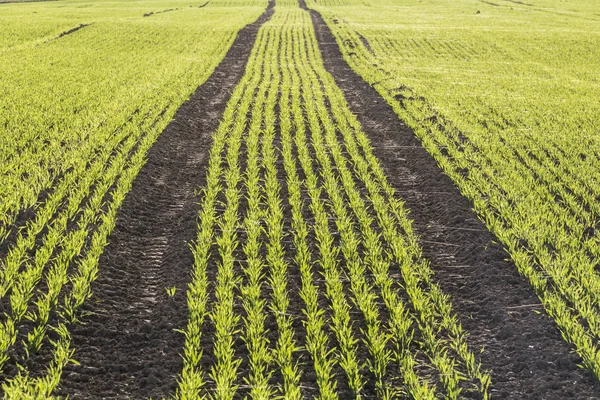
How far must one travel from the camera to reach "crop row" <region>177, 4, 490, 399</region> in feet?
17.9

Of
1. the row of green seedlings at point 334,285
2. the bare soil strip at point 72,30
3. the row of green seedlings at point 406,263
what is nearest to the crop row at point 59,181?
the row of green seedlings at point 334,285

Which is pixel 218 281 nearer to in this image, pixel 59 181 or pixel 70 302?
pixel 70 302

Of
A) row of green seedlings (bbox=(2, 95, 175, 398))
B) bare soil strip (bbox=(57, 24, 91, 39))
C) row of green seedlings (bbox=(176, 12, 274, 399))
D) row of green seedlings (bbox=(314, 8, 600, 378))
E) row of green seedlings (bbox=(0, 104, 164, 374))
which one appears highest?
bare soil strip (bbox=(57, 24, 91, 39))

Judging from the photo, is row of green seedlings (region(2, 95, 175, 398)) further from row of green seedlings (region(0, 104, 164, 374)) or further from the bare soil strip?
the bare soil strip

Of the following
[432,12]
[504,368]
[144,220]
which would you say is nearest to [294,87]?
[144,220]

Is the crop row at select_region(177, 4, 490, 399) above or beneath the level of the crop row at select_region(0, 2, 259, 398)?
beneath

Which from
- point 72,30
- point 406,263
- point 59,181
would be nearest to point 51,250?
point 59,181

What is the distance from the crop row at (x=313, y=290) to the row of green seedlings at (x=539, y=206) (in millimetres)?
1369

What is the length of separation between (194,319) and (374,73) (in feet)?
71.5

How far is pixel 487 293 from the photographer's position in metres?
7.07

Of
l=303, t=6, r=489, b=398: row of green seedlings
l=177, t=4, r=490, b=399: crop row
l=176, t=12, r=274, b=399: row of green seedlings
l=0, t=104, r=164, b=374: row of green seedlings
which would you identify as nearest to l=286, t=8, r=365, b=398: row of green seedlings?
l=177, t=4, r=490, b=399: crop row

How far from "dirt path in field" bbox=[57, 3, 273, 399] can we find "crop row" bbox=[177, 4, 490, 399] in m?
0.26

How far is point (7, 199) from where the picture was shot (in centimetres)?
916

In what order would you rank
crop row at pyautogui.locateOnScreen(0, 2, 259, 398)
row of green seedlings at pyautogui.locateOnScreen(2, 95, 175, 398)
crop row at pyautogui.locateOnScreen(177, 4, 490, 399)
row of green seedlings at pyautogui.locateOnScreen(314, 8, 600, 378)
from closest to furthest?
row of green seedlings at pyautogui.locateOnScreen(2, 95, 175, 398), crop row at pyautogui.locateOnScreen(177, 4, 490, 399), crop row at pyautogui.locateOnScreen(0, 2, 259, 398), row of green seedlings at pyautogui.locateOnScreen(314, 8, 600, 378)
